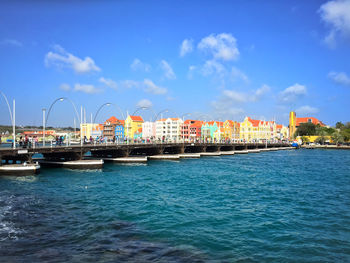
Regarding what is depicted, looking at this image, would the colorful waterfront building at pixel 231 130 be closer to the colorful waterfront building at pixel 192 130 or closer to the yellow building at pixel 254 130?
the yellow building at pixel 254 130

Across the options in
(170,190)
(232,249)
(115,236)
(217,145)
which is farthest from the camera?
(217,145)

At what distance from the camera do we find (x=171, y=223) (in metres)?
19.5

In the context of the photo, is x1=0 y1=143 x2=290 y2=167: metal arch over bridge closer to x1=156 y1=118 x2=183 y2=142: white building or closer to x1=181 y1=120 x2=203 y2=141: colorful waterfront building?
x1=156 y1=118 x2=183 y2=142: white building

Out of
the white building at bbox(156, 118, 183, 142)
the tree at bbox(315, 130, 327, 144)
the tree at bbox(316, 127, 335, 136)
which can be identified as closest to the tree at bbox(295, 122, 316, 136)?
the tree at bbox(316, 127, 335, 136)

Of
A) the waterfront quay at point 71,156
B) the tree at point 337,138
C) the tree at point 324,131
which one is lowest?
the waterfront quay at point 71,156

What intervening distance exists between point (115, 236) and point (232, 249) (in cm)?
622

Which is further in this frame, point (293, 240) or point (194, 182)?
point (194, 182)

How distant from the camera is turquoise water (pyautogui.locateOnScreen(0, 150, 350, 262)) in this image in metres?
14.4

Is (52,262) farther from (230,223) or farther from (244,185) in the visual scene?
(244,185)

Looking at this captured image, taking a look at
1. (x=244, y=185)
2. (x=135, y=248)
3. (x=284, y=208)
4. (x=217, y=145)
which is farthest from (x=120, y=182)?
(x=217, y=145)

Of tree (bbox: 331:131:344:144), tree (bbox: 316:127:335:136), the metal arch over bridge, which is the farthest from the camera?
tree (bbox: 316:127:335:136)

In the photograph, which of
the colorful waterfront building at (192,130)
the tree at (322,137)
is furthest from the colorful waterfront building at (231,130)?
the tree at (322,137)

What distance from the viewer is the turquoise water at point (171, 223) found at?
47.4 ft

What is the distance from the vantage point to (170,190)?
3247 centimetres
